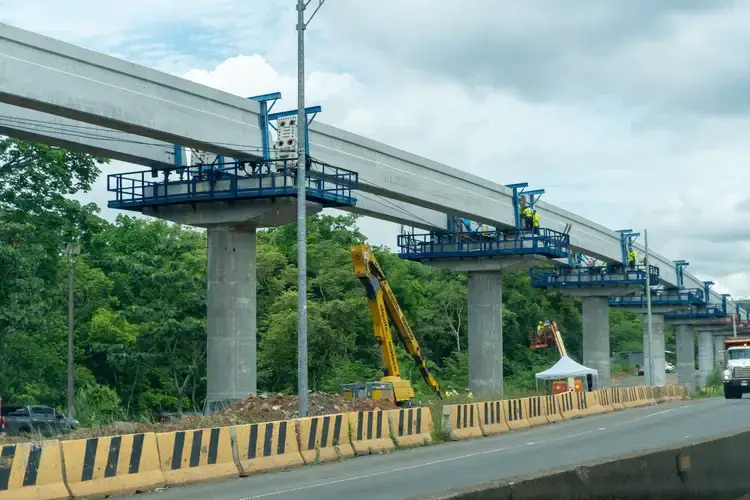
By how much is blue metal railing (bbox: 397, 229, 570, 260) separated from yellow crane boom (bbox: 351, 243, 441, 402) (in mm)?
9095

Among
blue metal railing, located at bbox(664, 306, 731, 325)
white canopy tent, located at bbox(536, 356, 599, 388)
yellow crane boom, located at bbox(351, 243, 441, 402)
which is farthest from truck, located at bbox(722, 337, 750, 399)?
blue metal railing, located at bbox(664, 306, 731, 325)

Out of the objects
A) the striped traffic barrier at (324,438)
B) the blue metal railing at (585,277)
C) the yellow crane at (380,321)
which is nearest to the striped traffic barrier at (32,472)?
the striped traffic barrier at (324,438)

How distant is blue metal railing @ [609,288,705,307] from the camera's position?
87.9m

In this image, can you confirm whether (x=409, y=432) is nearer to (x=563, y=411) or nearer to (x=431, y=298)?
(x=563, y=411)

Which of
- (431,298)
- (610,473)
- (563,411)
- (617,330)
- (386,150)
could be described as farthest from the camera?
(617,330)

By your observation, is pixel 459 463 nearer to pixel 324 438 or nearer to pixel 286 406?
pixel 324 438

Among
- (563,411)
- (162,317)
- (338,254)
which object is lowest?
(563,411)

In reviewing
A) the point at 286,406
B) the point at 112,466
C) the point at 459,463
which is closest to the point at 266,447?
the point at 459,463

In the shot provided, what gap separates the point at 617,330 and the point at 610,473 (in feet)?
424

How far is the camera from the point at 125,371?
214ft

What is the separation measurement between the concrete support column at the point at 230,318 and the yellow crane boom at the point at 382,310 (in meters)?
5.73

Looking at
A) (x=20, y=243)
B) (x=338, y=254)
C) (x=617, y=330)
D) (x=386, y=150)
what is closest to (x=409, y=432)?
(x=386, y=150)

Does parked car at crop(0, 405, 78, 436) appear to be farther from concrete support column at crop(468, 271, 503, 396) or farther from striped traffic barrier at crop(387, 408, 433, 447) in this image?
concrete support column at crop(468, 271, 503, 396)

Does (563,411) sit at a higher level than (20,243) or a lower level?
lower
